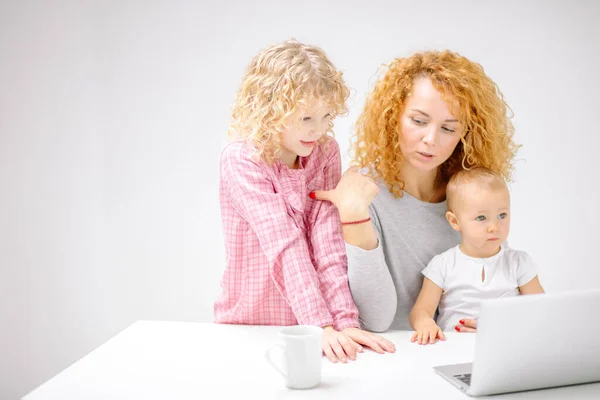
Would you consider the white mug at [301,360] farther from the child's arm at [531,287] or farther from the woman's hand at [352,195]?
the child's arm at [531,287]

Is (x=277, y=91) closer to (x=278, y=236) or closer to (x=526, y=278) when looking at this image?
(x=278, y=236)

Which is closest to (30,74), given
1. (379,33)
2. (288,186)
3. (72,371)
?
(379,33)

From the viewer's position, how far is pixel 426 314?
167 centimetres

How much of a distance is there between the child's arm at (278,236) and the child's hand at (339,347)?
0.10m

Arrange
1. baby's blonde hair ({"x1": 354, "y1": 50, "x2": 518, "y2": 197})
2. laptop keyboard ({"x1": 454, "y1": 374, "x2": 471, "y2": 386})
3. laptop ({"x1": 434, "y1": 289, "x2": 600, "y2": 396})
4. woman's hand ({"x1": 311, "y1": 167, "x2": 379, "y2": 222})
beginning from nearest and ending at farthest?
1. laptop ({"x1": 434, "y1": 289, "x2": 600, "y2": 396})
2. laptop keyboard ({"x1": 454, "y1": 374, "x2": 471, "y2": 386})
3. woman's hand ({"x1": 311, "y1": 167, "x2": 379, "y2": 222})
4. baby's blonde hair ({"x1": 354, "y1": 50, "x2": 518, "y2": 197})

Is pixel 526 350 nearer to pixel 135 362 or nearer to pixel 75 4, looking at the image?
pixel 135 362

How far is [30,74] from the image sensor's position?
306cm

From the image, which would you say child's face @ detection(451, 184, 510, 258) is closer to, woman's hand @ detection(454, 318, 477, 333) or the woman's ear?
the woman's ear

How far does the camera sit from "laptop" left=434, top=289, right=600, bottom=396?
1.10 metres

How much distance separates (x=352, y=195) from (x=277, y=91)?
315mm

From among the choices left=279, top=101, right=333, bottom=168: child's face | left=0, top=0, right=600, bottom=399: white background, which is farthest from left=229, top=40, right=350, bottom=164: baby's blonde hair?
left=0, top=0, right=600, bottom=399: white background

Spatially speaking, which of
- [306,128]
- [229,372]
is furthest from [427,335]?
[306,128]

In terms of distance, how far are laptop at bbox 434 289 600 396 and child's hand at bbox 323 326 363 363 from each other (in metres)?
0.29

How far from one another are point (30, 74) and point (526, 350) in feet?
8.68
